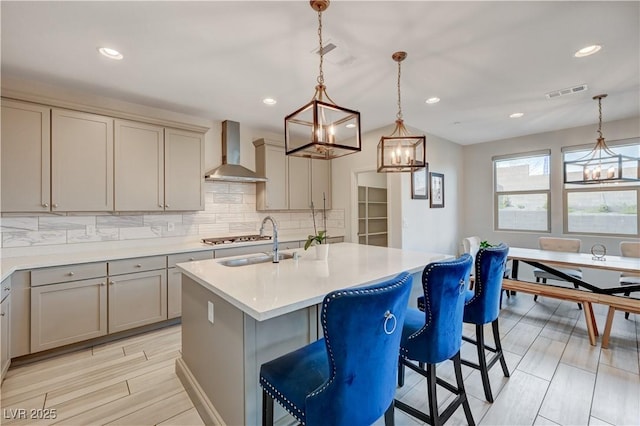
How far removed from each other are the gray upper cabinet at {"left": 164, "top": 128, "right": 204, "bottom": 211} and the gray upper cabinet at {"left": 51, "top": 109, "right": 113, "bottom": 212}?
570 mm

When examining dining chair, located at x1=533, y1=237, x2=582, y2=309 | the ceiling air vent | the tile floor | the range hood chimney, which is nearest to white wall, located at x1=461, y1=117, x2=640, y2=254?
dining chair, located at x1=533, y1=237, x2=582, y2=309

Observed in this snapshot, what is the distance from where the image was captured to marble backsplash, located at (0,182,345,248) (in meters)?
2.81

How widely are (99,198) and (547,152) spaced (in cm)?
675

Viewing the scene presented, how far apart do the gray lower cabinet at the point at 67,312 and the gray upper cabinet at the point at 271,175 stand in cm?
230

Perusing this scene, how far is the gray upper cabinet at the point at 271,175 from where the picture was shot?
14.3 feet

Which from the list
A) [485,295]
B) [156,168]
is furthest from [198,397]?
[156,168]

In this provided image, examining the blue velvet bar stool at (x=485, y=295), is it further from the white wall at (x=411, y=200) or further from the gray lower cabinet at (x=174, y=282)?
the gray lower cabinet at (x=174, y=282)

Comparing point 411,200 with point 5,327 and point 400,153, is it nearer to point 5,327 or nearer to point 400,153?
point 400,153

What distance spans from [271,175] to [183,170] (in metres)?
1.31

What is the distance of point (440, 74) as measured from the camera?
276cm

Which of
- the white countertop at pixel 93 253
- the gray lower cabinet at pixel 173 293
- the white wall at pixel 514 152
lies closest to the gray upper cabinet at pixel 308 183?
the white countertop at pixel 93 253

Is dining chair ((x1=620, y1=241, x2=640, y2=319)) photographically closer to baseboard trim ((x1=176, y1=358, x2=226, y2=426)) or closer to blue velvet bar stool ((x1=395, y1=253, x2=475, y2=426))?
blue velvet bar stool ((x1=395, y1=253, x2=475, y2=426))

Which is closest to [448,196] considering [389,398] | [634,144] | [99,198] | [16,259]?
[634,144]

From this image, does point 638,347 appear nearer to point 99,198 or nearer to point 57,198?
point 99,198
